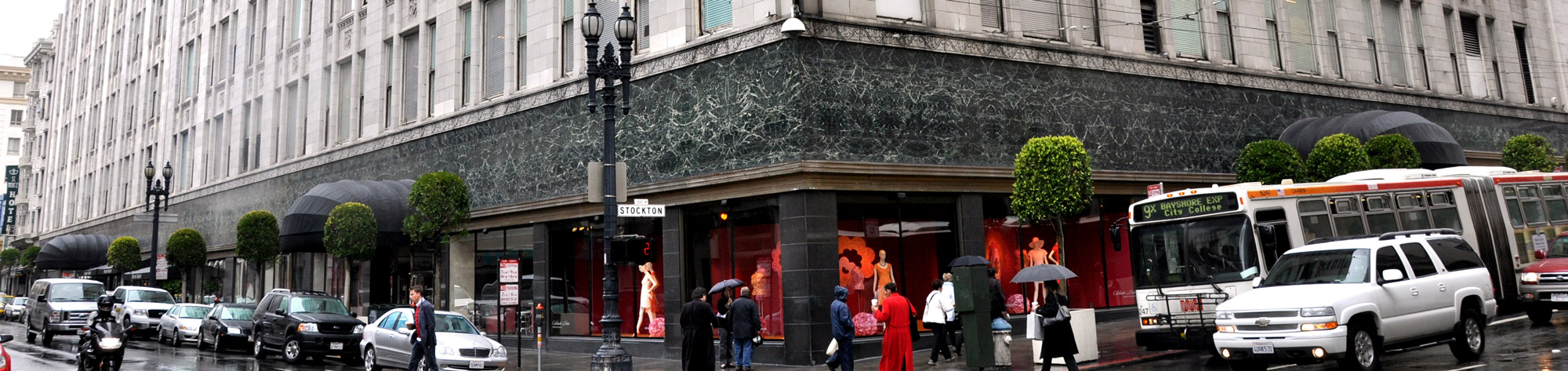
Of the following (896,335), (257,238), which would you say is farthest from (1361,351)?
(257,238)

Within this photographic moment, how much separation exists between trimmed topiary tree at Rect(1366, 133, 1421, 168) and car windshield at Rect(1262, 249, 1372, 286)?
12.6 metres

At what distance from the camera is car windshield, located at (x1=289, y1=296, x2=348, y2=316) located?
22.5 metres

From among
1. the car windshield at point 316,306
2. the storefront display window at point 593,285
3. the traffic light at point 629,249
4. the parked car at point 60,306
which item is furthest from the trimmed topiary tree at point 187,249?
the traffic light at point 629,249

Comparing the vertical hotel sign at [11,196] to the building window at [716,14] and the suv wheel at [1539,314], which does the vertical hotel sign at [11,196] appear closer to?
the building window at [716,14]

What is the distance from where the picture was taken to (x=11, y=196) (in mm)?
84188

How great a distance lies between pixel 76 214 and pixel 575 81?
2179 inches

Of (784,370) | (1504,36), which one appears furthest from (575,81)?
(1504,36)

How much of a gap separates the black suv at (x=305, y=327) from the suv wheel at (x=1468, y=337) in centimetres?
1925

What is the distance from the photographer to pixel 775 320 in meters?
19.2

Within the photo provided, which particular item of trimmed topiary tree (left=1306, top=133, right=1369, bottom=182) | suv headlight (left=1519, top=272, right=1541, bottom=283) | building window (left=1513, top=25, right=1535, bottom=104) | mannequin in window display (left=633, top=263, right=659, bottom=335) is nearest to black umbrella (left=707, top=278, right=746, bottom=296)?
mannequin in window display (left=633, top=263, right=659, bottom=335)

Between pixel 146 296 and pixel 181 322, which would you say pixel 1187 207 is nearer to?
pixel 181 322

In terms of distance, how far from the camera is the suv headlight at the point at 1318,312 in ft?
38.4

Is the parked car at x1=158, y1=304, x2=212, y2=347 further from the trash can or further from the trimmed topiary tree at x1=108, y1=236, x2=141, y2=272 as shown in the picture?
the trash can

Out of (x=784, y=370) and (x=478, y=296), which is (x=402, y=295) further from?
(x=784, y=370)
